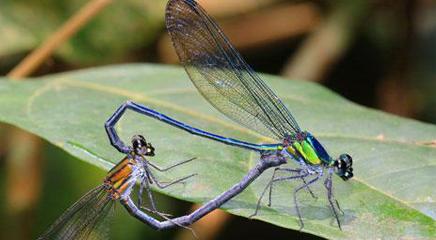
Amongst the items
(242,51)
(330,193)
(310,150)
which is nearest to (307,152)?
(310,150)

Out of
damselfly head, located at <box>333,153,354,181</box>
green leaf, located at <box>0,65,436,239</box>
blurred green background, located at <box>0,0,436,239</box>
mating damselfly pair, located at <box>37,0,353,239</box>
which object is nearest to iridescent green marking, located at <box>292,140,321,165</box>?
mating damselfly pair, located at <box>37,0,353,239</box>

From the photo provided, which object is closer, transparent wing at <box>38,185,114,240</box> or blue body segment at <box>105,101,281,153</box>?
blue body segment at <box>105,101,281,153</box>

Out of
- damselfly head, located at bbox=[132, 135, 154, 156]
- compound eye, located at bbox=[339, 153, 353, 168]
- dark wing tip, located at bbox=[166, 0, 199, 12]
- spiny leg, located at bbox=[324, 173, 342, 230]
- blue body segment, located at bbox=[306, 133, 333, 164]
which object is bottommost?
spiny leg, located at bbox=[324, 173, 342, 230]

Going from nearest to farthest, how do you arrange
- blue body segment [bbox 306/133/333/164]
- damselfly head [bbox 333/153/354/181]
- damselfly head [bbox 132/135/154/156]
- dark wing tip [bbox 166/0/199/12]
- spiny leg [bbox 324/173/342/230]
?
spiny leg [bbox 324/173/342/230], damselfly head [bbox 333/153/354/181], damselfly head [bbox 132/135/154/156], blue body segment [bbox 306/133/333/164], dark wing tip [bbox 166/0/199/12]

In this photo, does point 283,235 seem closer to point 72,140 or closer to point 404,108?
point 404,108

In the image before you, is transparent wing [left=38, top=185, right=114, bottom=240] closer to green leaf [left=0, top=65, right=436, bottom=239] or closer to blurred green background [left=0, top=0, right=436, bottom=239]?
green leaf [left=0, top=65, right=436, bottom=239]

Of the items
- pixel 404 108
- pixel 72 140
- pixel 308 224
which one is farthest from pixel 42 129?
pixel 404 108

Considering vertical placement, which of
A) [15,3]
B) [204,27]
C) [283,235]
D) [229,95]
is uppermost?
[15,3]
